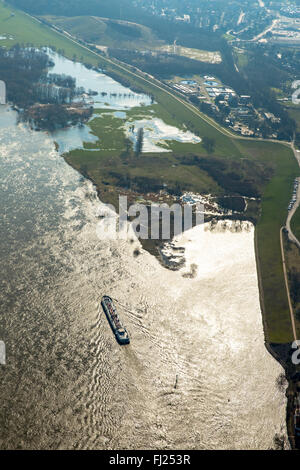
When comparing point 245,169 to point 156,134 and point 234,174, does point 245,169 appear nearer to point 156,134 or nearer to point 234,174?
point 234,174

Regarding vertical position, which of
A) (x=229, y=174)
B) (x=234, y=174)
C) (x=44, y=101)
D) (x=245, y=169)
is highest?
(x=44, y=101)

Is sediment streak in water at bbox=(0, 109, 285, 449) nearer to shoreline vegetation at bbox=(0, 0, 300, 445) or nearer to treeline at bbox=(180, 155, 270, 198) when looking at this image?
shoreline vegetation at bbox=(0, 0, 300, 445)

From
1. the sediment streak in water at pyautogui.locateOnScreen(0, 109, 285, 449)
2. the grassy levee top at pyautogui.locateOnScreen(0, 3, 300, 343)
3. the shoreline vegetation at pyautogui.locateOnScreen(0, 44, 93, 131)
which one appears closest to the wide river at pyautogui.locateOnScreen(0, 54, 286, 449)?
the sediment streak in water at pyautogui.locateOnScreen(0, 109, 285, 449)

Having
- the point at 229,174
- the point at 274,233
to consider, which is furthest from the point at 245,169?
the point at 274,233

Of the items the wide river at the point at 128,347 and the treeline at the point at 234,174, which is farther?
the treeline at the point at 234,174

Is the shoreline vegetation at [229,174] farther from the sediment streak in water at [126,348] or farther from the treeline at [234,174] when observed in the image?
the sediment streak in water at [126,348]

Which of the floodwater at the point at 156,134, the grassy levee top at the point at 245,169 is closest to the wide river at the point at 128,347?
the grassy levee top at the point at 245,169

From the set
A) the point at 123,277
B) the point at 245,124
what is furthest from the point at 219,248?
the point at 245,124
